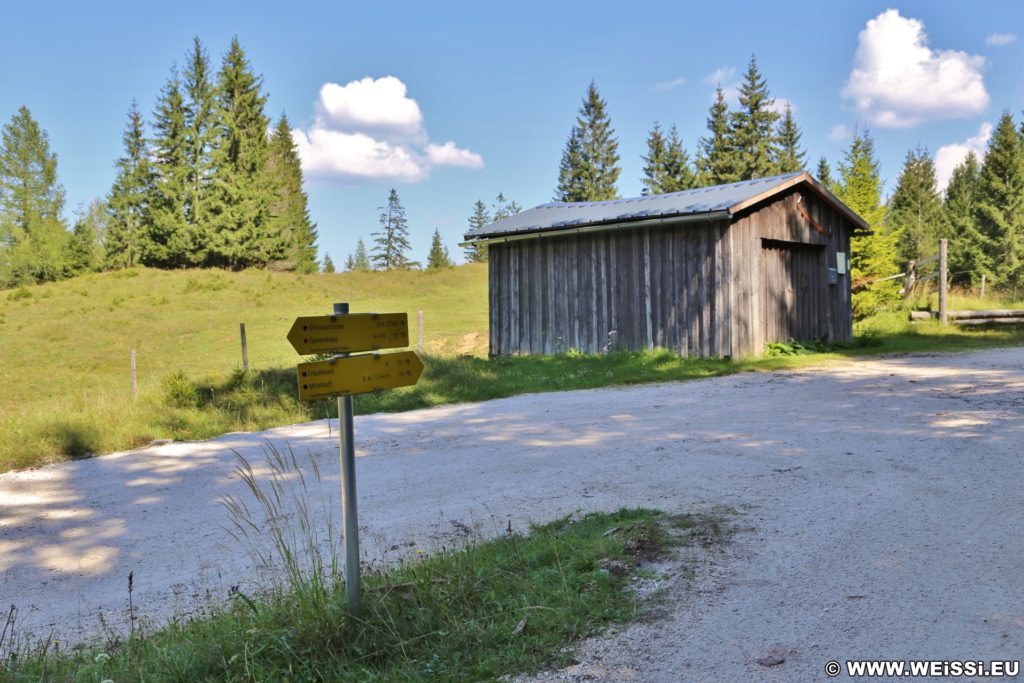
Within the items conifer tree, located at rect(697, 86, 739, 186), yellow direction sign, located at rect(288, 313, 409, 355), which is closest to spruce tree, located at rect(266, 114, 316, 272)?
conifer tree, located at rect(697, 86, 739, 186)

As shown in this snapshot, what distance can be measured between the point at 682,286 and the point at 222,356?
1463cm

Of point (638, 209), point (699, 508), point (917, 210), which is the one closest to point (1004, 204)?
point (917, 210)

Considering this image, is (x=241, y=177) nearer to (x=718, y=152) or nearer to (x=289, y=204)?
(x=289, y=204)

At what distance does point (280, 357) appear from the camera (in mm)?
21359

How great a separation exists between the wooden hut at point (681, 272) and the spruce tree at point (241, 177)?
3219cm

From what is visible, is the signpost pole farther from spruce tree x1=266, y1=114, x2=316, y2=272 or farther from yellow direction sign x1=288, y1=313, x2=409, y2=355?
spruce tree x1=266, y1=114, x2=316, y2=272

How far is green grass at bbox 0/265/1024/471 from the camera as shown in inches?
434

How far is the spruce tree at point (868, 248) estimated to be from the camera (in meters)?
26.0

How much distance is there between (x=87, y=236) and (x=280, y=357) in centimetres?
3682

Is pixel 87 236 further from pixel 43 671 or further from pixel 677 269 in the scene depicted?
pixel 43 671

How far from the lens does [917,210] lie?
48.1 metres

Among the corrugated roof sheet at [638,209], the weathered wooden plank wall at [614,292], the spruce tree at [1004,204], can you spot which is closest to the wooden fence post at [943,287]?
the corrugated roof sheet at [638,209]

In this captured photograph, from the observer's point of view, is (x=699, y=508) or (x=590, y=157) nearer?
(x=699, y=508)

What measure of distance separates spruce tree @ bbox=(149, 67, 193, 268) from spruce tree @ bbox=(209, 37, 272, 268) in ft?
5.92
